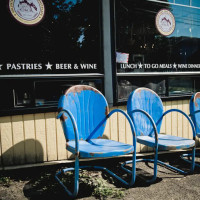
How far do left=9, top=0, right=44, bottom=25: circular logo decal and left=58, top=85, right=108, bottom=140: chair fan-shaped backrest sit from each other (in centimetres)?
93

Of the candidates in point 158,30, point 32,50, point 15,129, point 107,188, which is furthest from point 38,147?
point 158,30

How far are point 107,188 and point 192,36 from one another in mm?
2667

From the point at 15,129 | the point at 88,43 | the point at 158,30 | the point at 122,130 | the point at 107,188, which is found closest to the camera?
the point at 107,188

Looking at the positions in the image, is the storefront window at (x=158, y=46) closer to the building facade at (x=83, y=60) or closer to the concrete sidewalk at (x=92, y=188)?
the building facade at (x=83, y=60)

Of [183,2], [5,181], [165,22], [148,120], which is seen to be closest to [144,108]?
[148,120]

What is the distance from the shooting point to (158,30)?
121 inches

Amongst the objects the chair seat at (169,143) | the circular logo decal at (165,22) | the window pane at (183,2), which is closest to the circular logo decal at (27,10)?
the circular logo decal at (165,22)

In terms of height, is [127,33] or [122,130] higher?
[127,33]

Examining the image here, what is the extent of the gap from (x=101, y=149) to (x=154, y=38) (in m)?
1.97

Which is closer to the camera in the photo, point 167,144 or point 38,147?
point 167,144

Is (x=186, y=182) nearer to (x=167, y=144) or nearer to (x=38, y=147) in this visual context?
(x=167, y=144)

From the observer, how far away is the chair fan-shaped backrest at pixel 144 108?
7.84 ft

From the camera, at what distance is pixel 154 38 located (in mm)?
3057

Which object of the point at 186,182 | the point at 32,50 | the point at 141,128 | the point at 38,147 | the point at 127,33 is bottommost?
the point at 186,182
